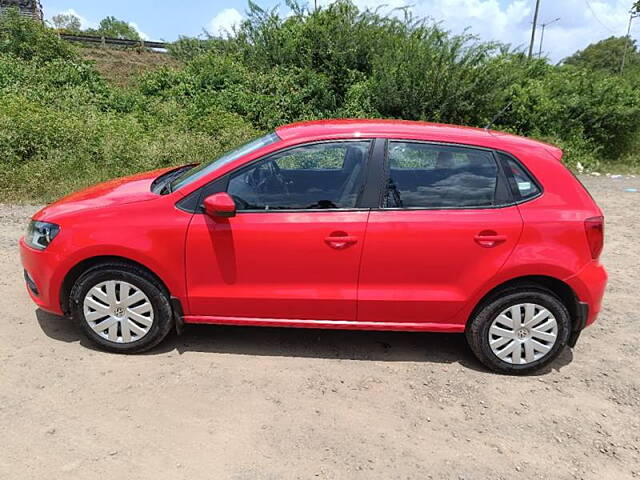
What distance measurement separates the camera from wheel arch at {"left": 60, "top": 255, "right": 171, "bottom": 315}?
10.9 feet

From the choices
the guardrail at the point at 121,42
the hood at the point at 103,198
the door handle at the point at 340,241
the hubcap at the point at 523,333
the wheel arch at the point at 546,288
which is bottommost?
the hubcap at the point at 523,333

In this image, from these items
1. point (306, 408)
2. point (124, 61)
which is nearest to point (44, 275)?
point (306, 408)

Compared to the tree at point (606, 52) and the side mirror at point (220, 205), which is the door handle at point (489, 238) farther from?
the tree at point (606, 52)

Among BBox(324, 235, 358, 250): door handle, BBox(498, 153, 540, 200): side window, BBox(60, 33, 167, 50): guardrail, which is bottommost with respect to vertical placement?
BBox(324, 235, 358, 250): door handle

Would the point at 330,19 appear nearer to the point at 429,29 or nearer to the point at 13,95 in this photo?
the point at 429,29

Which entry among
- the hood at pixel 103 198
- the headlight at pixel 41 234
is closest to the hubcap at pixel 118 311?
the headlight at pixel 41 234

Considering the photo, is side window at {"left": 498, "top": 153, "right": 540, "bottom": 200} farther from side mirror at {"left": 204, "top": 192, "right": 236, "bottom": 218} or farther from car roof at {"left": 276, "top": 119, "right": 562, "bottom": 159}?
side mirror at {"left": 204, "top": 192, "right": 236, "bottom": 218}

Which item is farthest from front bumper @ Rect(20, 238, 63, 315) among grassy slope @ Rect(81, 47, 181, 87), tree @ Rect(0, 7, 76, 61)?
grassy slope @ Rect(81, 47, 181, 87)

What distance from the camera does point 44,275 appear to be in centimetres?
339

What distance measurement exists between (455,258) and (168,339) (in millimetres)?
2214

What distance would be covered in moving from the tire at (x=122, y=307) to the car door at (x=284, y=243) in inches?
10.0

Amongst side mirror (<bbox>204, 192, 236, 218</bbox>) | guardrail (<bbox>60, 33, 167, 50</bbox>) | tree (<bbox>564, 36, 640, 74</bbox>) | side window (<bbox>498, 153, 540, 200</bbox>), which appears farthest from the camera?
tree (<bbox>564, 36, 640, 74</bbox>)

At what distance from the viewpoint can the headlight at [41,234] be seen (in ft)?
11.0

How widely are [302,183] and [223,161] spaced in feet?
1.97
